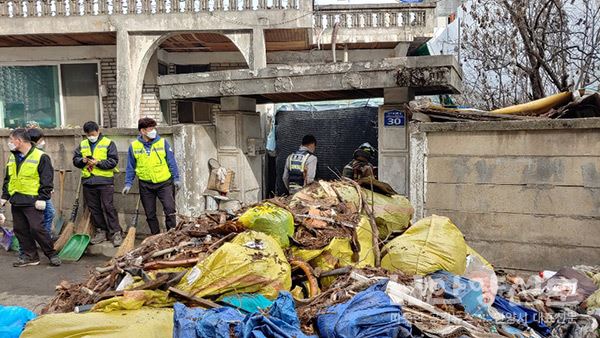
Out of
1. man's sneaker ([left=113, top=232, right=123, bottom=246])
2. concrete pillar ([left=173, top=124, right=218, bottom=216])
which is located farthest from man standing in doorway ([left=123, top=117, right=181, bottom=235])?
man's sneaker ([left=113, top=232, right=123, bottom=246])

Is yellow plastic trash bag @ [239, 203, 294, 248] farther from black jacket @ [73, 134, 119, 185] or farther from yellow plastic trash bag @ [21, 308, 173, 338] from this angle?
black jacket @ [73, 134, 119, 185]

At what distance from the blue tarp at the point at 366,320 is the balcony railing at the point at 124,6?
8.86 metres

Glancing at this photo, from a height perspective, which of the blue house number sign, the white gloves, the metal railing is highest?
the metal railing

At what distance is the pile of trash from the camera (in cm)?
260

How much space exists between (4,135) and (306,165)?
473cm

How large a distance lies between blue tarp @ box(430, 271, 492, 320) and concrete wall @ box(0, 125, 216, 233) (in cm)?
370

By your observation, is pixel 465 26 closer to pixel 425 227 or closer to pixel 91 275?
pixel 425 227

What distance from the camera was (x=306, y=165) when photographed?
21.3 feet

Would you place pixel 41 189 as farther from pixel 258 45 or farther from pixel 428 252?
pixel 258 45

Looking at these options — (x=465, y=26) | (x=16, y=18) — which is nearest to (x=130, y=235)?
(x=16, y=18)

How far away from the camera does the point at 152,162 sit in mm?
5863

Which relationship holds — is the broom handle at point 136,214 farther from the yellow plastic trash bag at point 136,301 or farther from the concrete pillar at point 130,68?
the concrete pillar at point 130,68

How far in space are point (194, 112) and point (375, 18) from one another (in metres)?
5.07

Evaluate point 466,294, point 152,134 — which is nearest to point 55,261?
point 152,134
